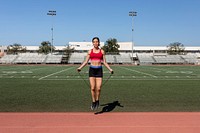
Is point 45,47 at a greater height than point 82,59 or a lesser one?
greater

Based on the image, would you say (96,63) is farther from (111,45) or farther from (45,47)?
(45,47)

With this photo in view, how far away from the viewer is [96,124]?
572 centimetres

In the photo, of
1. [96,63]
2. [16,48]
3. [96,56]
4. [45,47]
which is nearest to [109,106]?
→ [96,63]

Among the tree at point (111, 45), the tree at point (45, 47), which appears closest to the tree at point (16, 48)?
the tree at point (45, 47)

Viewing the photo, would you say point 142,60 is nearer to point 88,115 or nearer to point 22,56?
point 22,56

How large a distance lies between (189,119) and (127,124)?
1.54m

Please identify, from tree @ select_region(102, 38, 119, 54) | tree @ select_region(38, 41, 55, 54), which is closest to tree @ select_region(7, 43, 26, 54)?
tree @ select_region(38, 41, 55, 54)

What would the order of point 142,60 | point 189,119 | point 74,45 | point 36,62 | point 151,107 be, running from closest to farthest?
point 189,119 → point 151,107 → point 36,62 → point 142,60 → point 74,45

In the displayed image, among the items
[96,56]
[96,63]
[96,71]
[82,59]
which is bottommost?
[82,59]

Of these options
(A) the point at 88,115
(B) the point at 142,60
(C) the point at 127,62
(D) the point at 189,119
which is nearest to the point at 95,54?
(A) the point at 88,115

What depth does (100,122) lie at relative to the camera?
5891 millimetres

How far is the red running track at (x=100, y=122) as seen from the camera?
5.29 metres

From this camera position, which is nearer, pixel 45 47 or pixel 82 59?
pixel 82 59

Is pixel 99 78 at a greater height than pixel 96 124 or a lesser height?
greater
